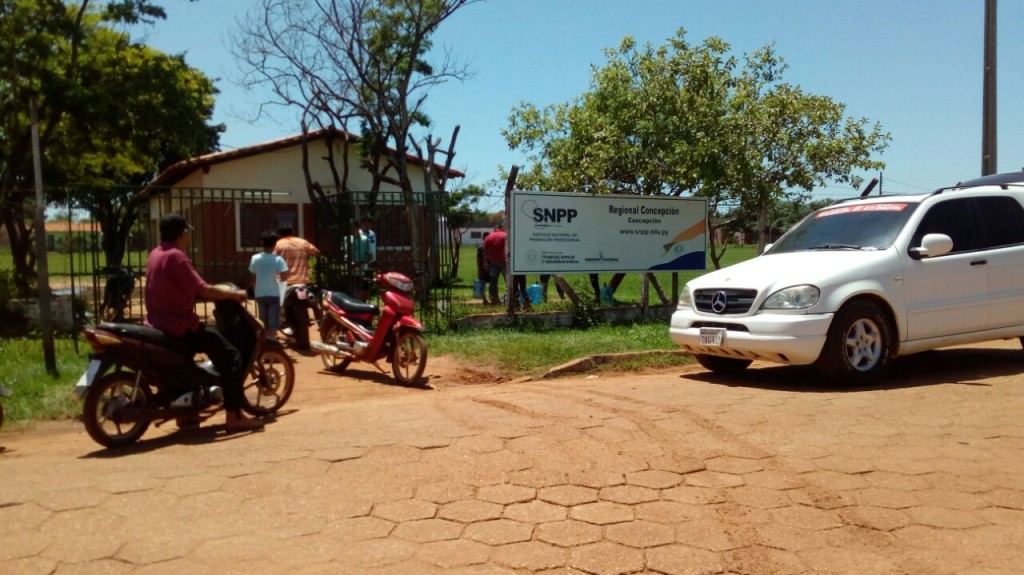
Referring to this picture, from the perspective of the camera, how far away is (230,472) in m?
5.33

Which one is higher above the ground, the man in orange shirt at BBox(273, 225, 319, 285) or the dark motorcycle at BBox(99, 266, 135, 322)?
the man in orange shirt at BBox(273, 225, 319, 285)

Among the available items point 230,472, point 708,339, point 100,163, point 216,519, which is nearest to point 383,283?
point 708,339

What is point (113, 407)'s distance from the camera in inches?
243

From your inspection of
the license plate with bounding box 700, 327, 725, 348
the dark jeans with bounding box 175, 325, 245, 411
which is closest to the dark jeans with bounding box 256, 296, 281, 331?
the dark jeans with bounding box 175, 325, 245, 411

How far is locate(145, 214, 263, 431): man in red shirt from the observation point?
6367 mm

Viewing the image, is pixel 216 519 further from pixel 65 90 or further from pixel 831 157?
pixel 831 157

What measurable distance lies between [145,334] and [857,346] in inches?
226

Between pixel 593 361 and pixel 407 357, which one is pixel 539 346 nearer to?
pixel 593 361

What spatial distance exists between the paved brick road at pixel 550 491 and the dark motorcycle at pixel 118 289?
13.0 feet

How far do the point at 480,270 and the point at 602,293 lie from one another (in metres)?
2.92

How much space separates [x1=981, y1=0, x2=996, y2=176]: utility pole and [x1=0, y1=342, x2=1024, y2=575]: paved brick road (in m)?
9.29

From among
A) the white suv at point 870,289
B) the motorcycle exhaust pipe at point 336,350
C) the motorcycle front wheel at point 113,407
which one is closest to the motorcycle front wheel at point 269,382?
the motorcycle front wheel at point 113,407

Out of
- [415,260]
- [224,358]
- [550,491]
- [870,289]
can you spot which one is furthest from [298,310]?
[550,491]

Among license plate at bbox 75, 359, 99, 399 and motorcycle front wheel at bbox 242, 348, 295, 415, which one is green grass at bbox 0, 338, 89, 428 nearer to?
license plate at bbox 75, 359, 99, 399
